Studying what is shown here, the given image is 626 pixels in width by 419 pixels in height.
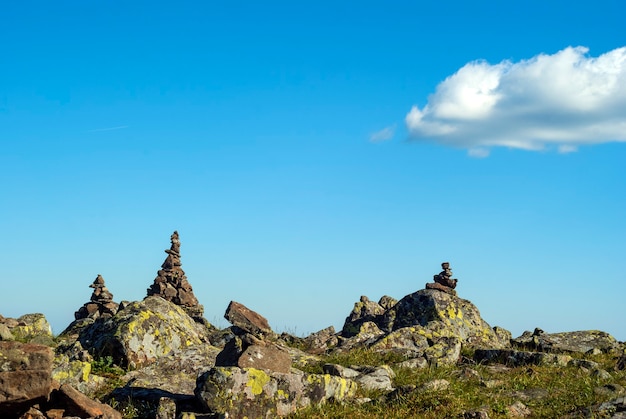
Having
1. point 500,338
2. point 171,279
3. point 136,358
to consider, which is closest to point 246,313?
point 136,358

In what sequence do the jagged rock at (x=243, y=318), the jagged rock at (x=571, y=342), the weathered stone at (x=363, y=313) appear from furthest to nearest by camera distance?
1. the weathered stone at (x=363, y=313)
2. the jagged rock at (x=571, y=342)
3. the jagged rock at (x=243, y=318)

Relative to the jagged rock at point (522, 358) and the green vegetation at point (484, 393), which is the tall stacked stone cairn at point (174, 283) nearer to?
the green vegetation at point (484, 393)

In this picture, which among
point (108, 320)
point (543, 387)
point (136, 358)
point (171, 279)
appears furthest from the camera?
point (171, 279)

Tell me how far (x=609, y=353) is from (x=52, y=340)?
923 inches

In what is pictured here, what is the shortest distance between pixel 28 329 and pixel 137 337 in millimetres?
12891

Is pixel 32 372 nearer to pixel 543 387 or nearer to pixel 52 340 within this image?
pixel 543 387

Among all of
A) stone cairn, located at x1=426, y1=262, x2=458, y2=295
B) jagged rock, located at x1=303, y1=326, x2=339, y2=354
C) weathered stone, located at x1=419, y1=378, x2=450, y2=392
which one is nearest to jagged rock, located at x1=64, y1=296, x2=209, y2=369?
jagged rock, located at x1=303, y1=326, x2=339, y2=354

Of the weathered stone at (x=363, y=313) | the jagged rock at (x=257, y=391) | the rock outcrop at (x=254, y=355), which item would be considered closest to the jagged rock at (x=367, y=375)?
the jagged rock at (x=257, y=391)

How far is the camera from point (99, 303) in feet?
158

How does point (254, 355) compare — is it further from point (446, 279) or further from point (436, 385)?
point (446, 279)

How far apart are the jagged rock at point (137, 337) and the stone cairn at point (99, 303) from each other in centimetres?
2346

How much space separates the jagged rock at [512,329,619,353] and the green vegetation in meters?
4.93

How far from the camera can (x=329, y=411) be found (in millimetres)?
17141

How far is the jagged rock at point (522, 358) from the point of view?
2422cm
